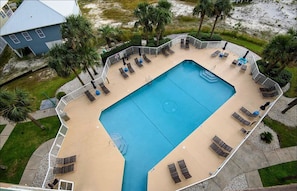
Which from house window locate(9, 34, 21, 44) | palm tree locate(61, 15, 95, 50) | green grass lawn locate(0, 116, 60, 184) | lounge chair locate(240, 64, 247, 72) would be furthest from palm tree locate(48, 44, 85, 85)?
lounge chair locate(240, 64, 247, 72)

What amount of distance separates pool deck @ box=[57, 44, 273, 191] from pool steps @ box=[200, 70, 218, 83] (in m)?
0.60

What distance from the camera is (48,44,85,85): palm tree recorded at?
49.7 feet

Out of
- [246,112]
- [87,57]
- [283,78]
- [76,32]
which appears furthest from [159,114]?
[283,78]

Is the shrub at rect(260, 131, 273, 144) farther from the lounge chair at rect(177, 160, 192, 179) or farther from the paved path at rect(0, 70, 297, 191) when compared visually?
the lounge chair at rect(177, 160, 192, 179)

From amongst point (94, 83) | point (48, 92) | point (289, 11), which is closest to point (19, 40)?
point (48, 92)

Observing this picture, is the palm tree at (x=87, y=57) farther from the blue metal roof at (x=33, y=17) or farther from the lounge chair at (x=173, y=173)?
the lounge chair at (x=173, y=173)

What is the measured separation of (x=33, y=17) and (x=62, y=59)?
15.6 m

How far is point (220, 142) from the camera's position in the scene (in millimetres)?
14375

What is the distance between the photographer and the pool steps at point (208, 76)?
20.7m

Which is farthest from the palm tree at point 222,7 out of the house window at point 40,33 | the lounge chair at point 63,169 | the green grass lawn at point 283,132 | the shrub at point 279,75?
the house window at point 40,33

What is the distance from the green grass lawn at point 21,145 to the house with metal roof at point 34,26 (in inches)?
586

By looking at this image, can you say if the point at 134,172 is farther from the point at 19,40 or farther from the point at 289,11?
the point at 289,11

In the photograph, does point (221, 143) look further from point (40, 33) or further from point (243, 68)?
point (40, 33)

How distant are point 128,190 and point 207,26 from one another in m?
29.3
